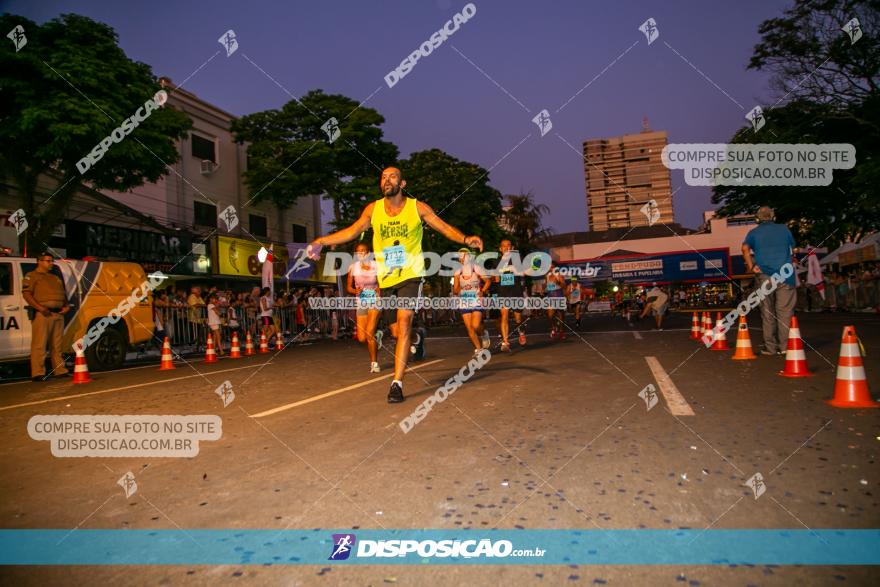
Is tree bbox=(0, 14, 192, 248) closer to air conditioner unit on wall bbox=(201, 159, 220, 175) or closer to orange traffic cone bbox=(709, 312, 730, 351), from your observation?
air conditioner unit on wall bbox=(201, 159, 220, 175)

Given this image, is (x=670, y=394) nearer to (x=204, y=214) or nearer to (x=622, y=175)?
(x=204, y=214)

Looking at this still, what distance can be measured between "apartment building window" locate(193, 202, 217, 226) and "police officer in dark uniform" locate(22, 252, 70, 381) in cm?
1807

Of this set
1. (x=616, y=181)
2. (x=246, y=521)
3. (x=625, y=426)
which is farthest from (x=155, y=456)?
(x=616, y=181)

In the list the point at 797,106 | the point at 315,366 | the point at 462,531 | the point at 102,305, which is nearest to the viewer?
the point at 462,531

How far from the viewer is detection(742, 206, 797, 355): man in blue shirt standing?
25.8 feet

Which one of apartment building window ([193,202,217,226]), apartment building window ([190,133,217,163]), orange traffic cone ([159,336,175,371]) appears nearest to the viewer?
orange traffic cone ([159,336,175,371])

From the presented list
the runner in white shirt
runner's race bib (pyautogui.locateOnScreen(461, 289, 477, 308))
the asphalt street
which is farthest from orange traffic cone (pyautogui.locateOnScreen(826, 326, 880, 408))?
the runner in white shirt

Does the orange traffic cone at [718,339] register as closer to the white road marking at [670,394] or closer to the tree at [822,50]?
the white road marking at [670,394]

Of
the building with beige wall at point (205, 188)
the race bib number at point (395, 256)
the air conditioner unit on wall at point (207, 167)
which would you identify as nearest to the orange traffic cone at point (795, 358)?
the race bib number at point (395, 256)

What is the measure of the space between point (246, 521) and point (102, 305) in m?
10.2

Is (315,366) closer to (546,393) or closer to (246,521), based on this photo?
(546,393)

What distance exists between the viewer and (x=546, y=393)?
554 centimetres

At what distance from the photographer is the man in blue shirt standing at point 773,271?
7875 millimetres

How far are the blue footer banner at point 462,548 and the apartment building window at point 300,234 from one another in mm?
34240
